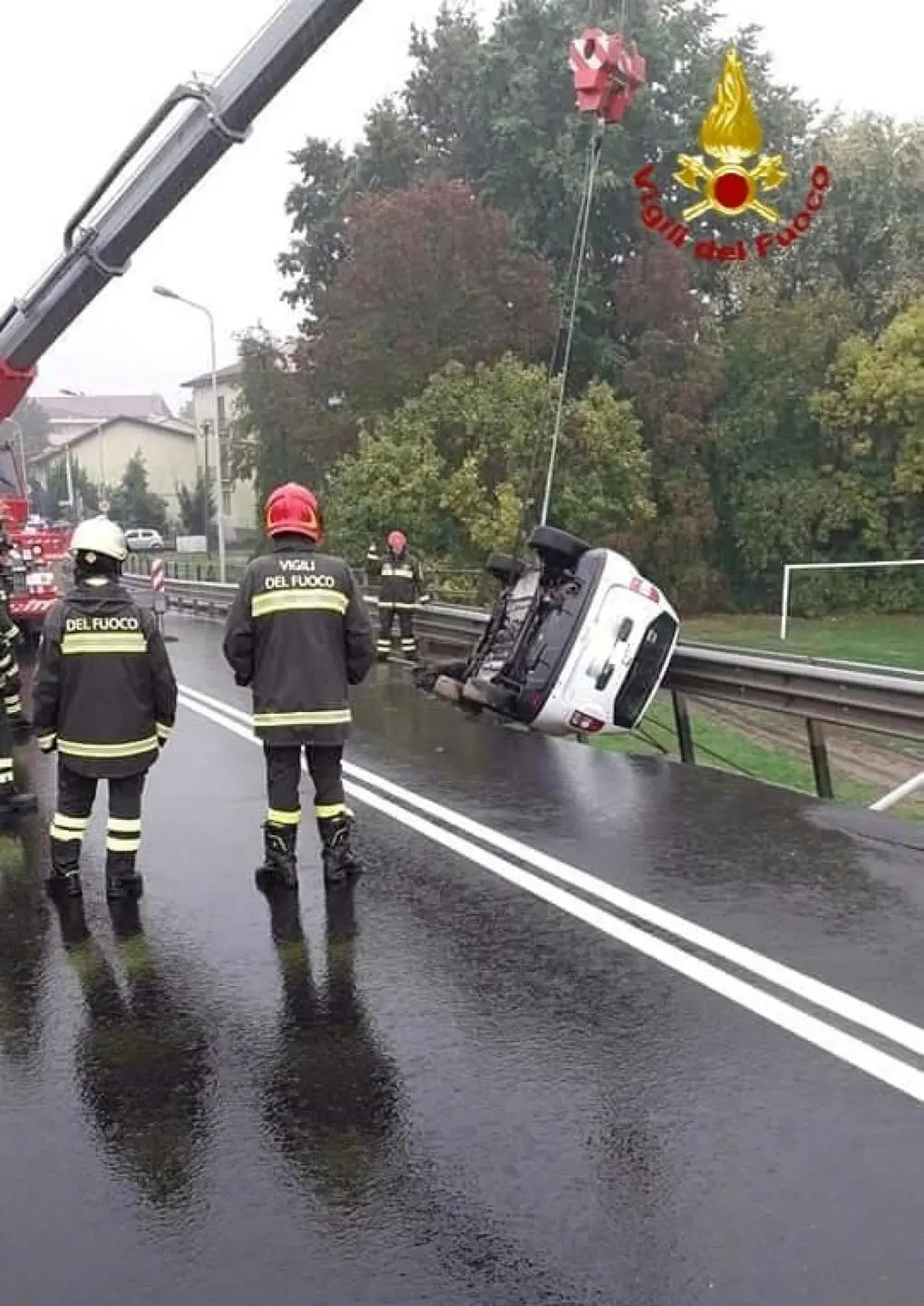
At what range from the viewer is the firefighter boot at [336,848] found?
593 cm

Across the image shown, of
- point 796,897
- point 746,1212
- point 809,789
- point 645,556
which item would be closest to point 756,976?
point 796,897

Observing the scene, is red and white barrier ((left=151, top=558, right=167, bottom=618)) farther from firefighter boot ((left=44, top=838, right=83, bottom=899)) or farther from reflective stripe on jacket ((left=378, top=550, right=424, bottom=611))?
firefighter boot ((left=44, top=838, right=83, bottom=899))

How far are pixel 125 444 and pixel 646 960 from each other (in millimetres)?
95415

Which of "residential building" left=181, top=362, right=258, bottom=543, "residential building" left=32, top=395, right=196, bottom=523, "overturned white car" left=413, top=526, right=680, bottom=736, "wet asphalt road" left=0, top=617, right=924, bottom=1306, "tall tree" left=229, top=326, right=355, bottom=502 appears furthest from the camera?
"residential building" left=32, top=395, right=196, bottom=523

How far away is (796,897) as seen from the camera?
5.47 metres

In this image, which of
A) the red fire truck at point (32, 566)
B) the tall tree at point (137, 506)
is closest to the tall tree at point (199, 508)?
the tall tree at point (137, 506)

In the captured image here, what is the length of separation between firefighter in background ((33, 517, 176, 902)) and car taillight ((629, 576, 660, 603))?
4.75 metres

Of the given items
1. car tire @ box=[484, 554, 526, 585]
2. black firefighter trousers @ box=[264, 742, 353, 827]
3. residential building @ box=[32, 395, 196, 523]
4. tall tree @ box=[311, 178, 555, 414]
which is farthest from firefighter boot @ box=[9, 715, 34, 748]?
residential building @ box=[32, 395, 196, 523]

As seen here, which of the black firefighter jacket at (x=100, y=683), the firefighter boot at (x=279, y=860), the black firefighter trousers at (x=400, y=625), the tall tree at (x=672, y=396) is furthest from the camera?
the tall tree at (x=672, y=396)

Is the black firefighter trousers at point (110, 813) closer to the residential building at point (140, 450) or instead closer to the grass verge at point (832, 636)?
the grass verge at point (832, 636)

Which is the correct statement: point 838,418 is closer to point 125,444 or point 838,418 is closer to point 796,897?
point 796,897

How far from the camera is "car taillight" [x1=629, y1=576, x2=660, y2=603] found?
9844 mm

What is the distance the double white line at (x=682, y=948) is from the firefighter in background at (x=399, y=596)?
759 centimetres

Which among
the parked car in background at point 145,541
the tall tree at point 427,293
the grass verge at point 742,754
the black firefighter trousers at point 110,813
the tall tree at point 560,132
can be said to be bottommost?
the grass verge at point 742,754
